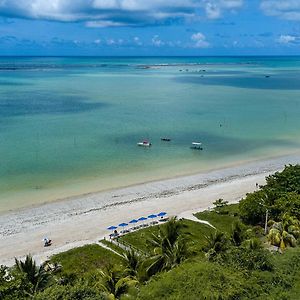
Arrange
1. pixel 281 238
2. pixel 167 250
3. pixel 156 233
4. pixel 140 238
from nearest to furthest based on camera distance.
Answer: pixel 167 250
pixel 281 238
pixel 140 238
pixel 156 233

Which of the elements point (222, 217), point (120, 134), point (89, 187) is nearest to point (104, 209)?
point (89, 187)

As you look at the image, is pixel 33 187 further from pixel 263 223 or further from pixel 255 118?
pixel 255 118

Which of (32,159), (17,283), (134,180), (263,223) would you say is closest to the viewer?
(17,283)

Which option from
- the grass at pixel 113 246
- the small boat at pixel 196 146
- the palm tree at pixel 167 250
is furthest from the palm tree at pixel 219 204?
the small boat at pixel 196 146

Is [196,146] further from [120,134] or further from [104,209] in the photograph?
[104,209]

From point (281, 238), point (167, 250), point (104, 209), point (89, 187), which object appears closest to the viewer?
point (167, 250)

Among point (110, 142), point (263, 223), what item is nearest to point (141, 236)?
point (263, 223)

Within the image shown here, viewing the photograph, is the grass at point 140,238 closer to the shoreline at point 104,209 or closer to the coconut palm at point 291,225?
the shoreline at point 104,209
